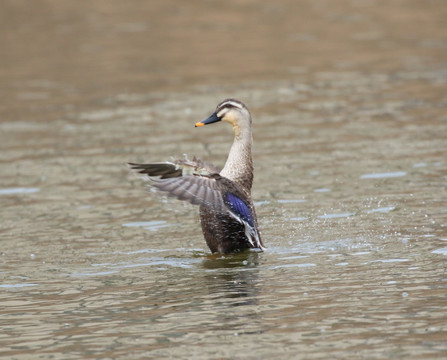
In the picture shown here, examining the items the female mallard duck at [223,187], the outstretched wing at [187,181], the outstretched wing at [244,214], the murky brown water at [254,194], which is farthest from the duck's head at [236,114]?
the murky brown water at [254,194]

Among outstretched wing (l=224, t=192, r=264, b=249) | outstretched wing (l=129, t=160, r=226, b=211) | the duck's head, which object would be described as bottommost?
outstretched wing (l=224, t=192, r=264, b=249)

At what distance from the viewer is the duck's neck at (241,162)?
9.77 m

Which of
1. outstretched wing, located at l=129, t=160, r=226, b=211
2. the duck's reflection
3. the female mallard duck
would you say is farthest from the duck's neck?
the duck's reflection

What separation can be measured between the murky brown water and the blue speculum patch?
47 centimetres

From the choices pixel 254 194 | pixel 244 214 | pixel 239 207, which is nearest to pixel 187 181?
pixel 239 207

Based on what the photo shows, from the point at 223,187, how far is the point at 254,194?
3.46 m

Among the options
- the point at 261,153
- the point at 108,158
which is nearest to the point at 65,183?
the point at 108,158

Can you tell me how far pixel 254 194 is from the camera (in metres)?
12.6

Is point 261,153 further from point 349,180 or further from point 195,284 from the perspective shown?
point 195,284

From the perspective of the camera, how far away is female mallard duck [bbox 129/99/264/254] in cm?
893

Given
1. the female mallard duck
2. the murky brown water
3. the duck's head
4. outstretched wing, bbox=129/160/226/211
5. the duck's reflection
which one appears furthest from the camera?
the duck's head

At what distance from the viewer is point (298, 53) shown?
23.7m

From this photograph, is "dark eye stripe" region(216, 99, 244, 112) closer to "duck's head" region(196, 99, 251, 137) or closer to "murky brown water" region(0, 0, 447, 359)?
"duck's head" region(196, 99, 251, 137)

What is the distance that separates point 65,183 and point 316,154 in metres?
3.75
